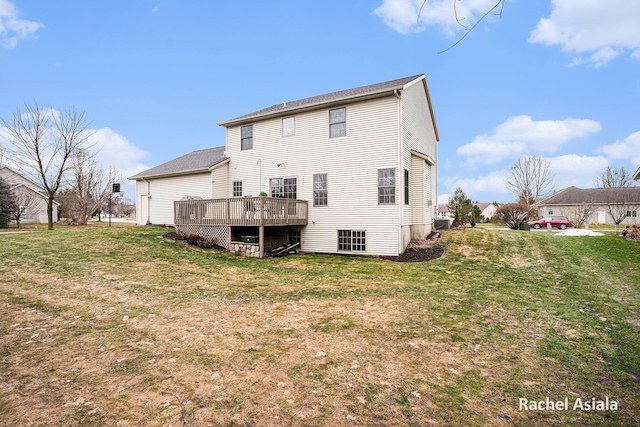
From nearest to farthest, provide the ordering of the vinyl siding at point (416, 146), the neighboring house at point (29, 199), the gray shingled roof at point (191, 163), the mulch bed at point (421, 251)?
the mulch bed at point (421, 251)
the vinyl siding at point (416, 146)
the gray shingled roof at point (191, 163)
the neighboring house at point (29, 199)

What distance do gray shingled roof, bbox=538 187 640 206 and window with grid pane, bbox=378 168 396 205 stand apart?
40.4 metres

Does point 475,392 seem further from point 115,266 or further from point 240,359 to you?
point 115,266

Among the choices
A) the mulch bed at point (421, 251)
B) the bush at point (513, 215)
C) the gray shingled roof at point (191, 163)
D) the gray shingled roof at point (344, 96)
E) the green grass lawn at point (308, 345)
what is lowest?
the green grass lawn at point (308, 345)

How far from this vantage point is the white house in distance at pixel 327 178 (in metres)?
13.5

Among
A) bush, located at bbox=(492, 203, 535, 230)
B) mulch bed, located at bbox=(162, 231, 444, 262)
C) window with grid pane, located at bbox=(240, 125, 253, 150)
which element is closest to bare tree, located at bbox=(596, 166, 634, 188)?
bush, located at bbox=(492, 203, 535, 230)

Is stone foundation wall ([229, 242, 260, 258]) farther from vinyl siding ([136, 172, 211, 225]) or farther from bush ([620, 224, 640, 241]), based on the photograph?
bush ([620, 224, 640, 241])

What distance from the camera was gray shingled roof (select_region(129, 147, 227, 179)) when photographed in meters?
18.1

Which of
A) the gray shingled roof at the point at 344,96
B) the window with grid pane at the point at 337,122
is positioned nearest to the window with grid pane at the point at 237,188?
the gray shingled roof at the point at 344,96

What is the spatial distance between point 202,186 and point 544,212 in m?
46.5

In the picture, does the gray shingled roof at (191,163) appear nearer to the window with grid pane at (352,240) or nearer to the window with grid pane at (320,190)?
the window with grid pane at (320,190)

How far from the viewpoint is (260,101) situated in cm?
2183

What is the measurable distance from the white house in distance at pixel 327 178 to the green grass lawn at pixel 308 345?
4230mm

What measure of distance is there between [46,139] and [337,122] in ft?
73.7

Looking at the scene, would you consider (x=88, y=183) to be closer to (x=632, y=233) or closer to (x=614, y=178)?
(x=632, y=233)
